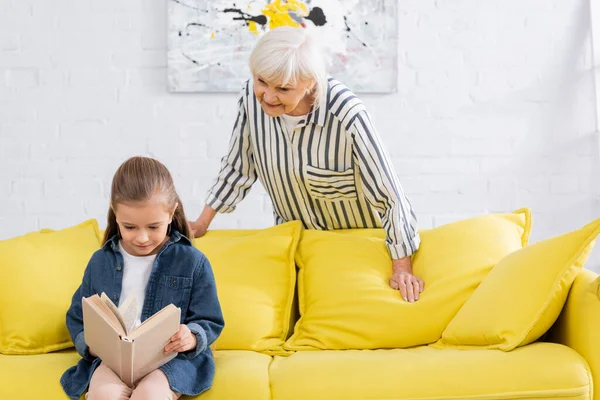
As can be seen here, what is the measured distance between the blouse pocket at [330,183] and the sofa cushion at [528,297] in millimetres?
580

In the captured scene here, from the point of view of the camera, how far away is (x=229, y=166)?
272 cm

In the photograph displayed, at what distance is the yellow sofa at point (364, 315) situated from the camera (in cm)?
199

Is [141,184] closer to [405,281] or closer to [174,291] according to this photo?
[174,291]

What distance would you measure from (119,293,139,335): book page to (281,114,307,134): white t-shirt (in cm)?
85

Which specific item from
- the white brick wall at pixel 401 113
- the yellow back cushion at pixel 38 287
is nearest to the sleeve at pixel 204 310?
the yellow back cushion at pixel 38 287

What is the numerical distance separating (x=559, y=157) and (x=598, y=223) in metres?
1.40

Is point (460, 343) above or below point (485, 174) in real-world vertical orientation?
below

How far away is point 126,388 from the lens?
1.90m

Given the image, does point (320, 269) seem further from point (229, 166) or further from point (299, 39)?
point (299, 39)

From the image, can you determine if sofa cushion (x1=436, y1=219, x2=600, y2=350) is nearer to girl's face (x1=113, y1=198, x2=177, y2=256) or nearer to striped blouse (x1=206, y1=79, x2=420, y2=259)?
striped blouse (x1=206, y1=79, x2=420, y2=259)

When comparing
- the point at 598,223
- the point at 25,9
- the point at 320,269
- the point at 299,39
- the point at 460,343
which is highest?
the point at 25,9

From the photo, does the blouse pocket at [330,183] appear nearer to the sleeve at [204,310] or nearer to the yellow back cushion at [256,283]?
the yellow back cushion at [256,283]

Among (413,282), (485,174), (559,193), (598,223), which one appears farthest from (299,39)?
(559,193)

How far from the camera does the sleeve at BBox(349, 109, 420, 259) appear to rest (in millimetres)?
2434
